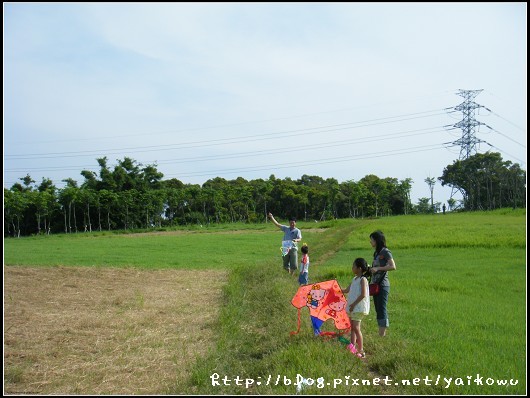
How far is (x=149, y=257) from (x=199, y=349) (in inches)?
687

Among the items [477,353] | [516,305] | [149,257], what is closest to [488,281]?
[516,305]

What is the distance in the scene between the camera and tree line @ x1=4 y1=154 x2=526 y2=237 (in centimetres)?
5469

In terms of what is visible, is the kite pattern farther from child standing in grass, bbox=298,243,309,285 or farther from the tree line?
the tree line

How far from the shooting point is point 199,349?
8141 mm

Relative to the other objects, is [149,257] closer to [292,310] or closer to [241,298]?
[241,298]

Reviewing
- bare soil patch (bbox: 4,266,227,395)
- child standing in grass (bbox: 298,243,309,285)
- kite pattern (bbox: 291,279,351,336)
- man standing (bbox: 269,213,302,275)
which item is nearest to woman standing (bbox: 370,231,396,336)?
kite pattern (bbox: 291,279,351,336)

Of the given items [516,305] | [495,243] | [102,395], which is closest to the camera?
[102,395]

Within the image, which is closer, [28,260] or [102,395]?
[102,395]

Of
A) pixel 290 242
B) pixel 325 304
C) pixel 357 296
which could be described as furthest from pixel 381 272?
pixel 290 242

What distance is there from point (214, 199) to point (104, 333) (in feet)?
173

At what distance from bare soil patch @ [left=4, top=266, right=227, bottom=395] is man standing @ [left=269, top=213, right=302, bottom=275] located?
6.87 feet

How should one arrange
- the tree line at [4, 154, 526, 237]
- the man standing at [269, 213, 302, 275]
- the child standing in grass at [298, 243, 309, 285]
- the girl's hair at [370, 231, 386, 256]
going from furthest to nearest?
the tree line at [4, 154, 526, 237] < the man standing at [269, 213, 302, 275] < the child standing in grass at [298, 243, 309, 285] < the girl's hair at [370, 231, 386, 256]

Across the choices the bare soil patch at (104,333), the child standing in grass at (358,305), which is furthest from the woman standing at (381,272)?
the bare soil patch at (104,333)

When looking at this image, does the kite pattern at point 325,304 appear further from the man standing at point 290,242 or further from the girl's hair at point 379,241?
the man standing at point 290,242
